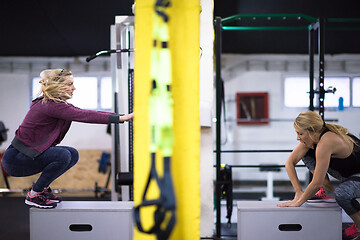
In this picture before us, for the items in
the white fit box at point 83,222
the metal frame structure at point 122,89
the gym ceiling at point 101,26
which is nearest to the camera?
the white fit box at point 83,222

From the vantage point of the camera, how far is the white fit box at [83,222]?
2.08 m

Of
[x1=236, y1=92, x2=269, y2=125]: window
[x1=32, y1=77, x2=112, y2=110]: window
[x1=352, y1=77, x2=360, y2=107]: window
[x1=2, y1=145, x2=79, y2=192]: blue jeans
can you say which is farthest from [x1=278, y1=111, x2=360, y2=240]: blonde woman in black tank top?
[x1=32, y1=77, x2=112, y2=110]: window

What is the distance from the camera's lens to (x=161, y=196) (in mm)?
853

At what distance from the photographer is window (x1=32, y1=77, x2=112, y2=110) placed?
6.11m

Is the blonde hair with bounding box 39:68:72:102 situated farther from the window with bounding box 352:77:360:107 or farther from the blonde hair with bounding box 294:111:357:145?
the window with bounding box 352:77:360:107

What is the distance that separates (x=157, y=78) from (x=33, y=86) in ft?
18.5

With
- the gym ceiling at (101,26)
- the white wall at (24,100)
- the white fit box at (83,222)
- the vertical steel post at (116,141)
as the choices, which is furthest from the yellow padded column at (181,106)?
the white wall at (24,100)

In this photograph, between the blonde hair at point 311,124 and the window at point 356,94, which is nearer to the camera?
the blonde hair at point 311,124

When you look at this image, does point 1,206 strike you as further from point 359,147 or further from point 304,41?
point 304,41

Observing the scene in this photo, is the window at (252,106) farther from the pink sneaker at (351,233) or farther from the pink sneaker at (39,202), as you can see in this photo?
the pink sneaker at (39,202)

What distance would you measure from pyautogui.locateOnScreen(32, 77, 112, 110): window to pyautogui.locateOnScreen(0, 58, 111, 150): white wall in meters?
0.12

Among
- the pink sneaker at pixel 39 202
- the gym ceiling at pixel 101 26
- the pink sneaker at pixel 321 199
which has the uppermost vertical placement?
the gym ceiling at pixel 101 26

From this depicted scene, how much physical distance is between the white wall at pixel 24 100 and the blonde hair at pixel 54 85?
3.78 metres

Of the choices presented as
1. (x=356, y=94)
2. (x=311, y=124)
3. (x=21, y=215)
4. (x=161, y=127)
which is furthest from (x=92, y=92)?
(x=161, y=127)
